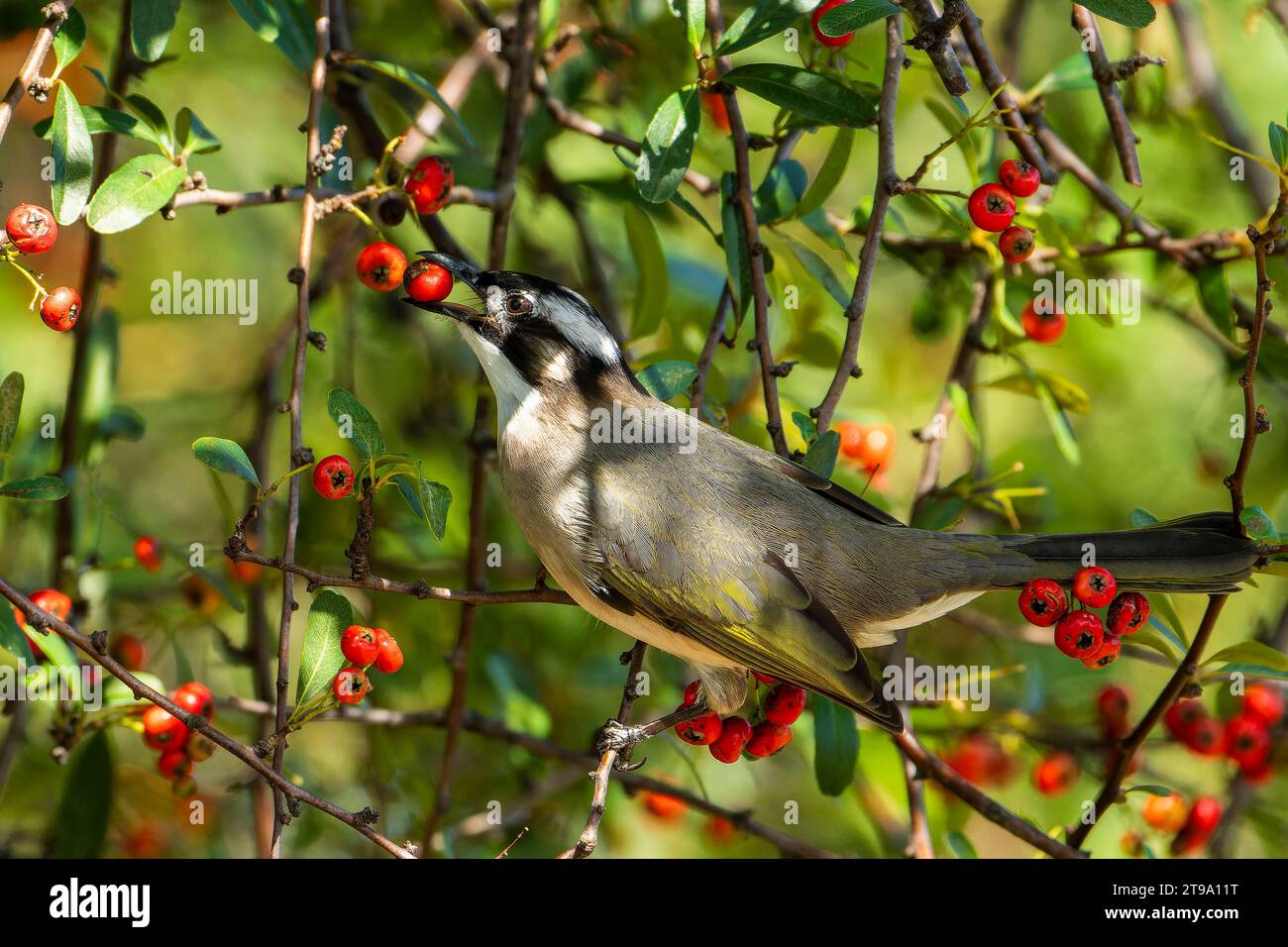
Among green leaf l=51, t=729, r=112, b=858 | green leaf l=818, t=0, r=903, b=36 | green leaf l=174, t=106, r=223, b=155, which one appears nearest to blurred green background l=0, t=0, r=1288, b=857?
green leaf l=51, t=729, r=112, b=858

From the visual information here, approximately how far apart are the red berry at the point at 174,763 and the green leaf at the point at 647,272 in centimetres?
182

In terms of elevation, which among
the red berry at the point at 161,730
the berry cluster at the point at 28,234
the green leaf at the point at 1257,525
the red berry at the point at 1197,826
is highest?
the berry cluster at the point at 28,234

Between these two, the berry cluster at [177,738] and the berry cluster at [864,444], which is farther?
the berry cluster at [864,444]

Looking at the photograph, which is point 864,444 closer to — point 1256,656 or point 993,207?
point 993,207

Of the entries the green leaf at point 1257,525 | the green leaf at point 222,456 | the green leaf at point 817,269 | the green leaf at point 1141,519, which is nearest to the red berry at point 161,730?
the green leaf at point 222,456

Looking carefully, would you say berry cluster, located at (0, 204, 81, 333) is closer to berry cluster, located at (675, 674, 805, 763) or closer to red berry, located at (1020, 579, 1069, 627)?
berry cluster, located at (675, 674, 805, 763)

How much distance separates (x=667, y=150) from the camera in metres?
3.18

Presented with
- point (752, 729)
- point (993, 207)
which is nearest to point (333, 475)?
point (752, 729)

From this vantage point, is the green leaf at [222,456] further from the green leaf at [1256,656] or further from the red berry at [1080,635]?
the green leaf at [1256,656]

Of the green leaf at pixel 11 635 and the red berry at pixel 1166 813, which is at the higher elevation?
the green leaf at pixel 11 635

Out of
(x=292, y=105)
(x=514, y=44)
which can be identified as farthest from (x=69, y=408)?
(x=292, y=105)

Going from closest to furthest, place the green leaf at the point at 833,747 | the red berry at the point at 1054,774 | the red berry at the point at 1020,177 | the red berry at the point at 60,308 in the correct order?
the red berry at the point at 60,308 → the red berry at the point at 1020,177 → the green leaf at the point at 833,747 → the red berry at the point at 1054,774

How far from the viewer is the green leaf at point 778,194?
3.57m

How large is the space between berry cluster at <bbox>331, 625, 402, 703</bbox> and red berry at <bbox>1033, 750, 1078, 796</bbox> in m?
2.57
